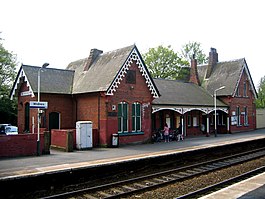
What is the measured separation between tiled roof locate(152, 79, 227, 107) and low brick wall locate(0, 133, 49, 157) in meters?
11.5

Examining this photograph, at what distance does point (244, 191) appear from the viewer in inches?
334

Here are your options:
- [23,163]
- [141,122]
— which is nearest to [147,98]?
[141,122]

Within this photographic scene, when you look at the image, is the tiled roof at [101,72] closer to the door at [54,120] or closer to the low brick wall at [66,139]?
the door at [54,120]

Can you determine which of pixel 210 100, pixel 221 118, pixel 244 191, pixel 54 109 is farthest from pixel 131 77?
pixel 221 118

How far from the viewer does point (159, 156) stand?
16078 millimetres

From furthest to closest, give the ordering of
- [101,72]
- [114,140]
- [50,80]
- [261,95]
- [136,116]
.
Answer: [261,95]
[50,80]
[101,72]
[136,116]
[114,140]

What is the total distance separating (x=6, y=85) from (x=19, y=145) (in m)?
28.8

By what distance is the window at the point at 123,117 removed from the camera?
23.3 m

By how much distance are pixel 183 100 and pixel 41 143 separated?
16774 mm

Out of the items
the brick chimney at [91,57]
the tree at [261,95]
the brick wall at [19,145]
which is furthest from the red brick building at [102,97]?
the tree at [261,95]

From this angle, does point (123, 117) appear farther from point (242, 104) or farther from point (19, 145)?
point (242, 104)

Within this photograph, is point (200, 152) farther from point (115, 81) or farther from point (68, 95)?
A: point (68, 95)

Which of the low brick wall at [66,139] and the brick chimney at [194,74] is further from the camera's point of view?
the brick chimney at [194,74]

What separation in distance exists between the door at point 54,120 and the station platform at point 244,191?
1754 centimetres
